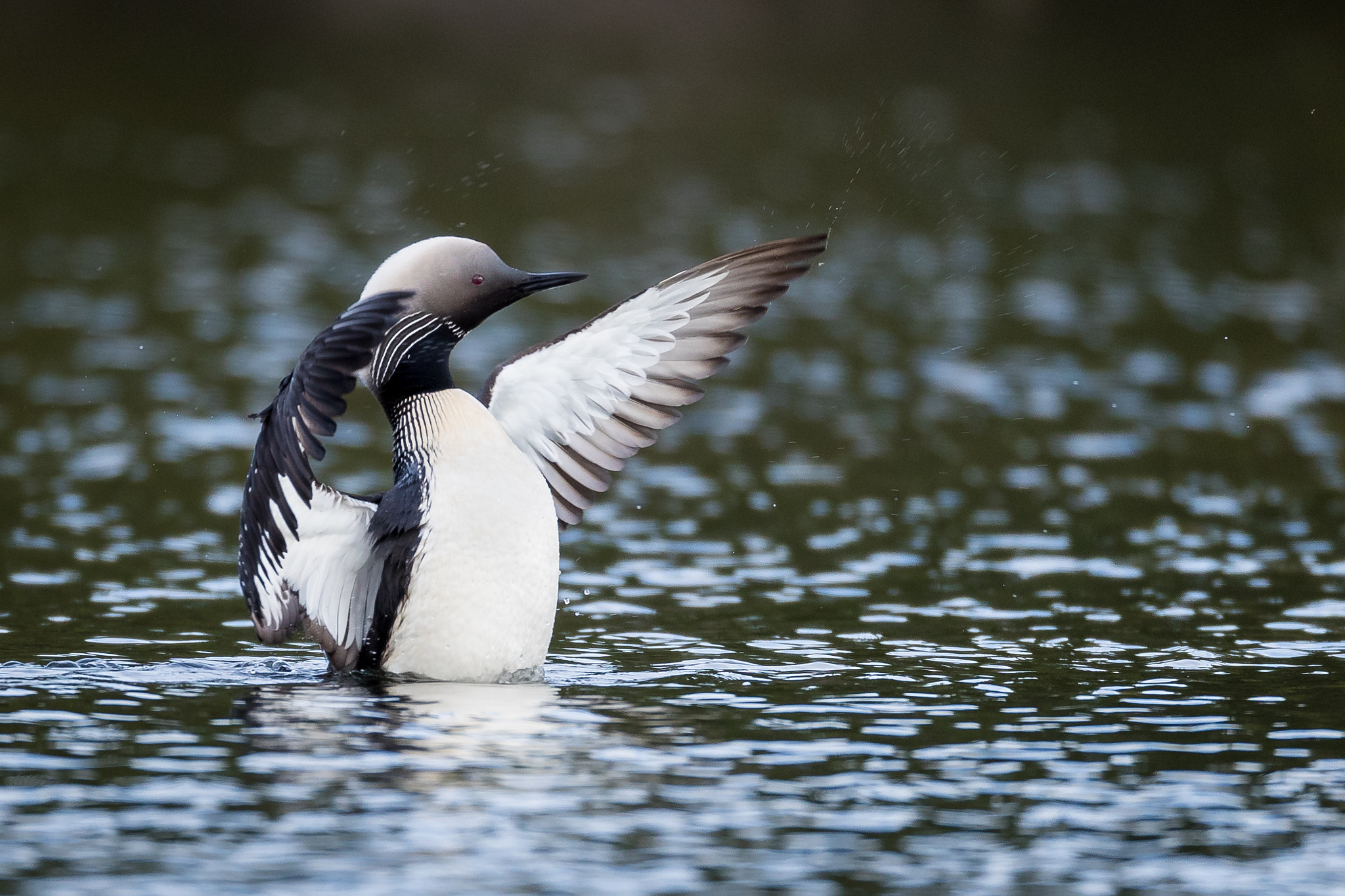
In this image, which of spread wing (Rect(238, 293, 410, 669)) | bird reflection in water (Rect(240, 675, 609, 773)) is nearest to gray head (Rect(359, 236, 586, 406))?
spread wing (Rect(238, 293, 410, 669))

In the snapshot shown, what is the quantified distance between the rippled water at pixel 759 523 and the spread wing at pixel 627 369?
98 centimetres

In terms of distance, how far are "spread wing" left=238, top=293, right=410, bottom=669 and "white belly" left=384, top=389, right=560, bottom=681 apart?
0.32 m

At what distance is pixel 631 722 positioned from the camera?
7953mm

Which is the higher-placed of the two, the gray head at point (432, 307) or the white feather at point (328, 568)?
the gray head at point (432, 307)

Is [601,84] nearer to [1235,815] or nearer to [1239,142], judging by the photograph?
[1239,142]

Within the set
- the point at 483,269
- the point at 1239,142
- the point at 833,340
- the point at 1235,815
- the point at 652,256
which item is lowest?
the point at 1235,815

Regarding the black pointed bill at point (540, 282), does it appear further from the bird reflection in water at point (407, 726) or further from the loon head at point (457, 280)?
the bird reflection in water at point (407, 726)

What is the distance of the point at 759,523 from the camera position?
13.5 m

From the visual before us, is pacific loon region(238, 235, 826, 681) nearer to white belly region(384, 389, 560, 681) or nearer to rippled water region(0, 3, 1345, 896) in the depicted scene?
white belly region(384, 389, 560, 681)

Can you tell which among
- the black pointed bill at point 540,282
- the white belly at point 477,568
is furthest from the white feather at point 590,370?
the white belly at point 477,568

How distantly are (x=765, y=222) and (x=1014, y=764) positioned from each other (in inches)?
836

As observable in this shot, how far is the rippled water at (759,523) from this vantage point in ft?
21.3

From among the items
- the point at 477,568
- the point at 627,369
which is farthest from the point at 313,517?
the point at 627,369

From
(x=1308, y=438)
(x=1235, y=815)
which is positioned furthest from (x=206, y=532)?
(x=1308, y=438)
